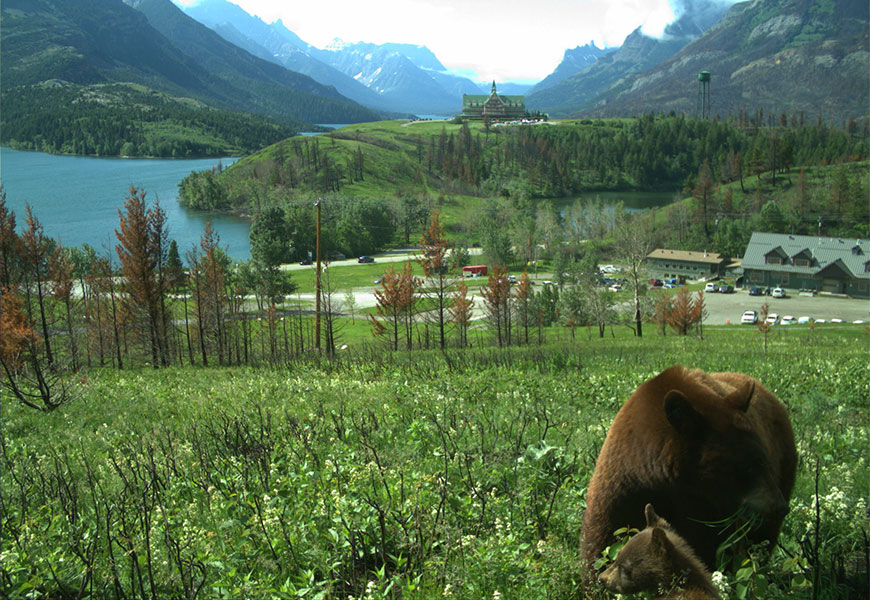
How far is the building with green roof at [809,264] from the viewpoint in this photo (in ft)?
324

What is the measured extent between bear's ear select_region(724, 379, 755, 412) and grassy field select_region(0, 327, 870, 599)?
1.68 feet

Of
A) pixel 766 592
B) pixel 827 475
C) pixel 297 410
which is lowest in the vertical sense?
pixel 297 410

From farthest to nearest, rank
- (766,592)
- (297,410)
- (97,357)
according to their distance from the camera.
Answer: (97,357), (297,410), (766,592)

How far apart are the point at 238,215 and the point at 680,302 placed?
146901 mm

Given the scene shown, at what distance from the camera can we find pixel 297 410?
9.81 m

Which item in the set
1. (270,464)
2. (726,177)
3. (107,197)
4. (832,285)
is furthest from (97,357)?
(726,177)

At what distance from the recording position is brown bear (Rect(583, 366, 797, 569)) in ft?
10.1

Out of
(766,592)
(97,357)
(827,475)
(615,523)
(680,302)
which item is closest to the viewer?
(766,592)

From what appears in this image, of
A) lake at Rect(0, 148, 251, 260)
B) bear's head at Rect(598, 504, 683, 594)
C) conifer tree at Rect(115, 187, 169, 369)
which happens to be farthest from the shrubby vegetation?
lake at Rect(0, 148, 251, 260)

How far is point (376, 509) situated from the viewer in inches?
173

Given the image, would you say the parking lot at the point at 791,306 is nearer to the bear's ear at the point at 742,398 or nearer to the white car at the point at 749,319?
the white car at the point at 749,319

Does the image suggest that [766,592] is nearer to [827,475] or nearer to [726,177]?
[827,475]

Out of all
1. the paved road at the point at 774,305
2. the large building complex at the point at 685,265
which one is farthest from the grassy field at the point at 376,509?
the large building complex at the point at 685,265

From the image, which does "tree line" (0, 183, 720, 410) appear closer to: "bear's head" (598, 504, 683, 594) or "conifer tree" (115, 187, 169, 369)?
"conifer tree" (115, 187, 169, 369)
